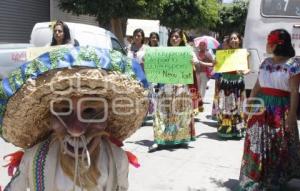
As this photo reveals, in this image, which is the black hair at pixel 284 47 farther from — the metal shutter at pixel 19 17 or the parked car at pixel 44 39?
the metal shutter at pixel 19 17

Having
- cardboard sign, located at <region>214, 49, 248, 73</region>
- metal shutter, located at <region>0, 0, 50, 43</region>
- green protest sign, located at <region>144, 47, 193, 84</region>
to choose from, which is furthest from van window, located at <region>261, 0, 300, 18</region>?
metal shutter, located at <region>0, 0, 50, 43</region>

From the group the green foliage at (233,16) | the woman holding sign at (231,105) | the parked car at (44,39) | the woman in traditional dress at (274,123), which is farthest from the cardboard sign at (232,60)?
the green foliage at (233,16)

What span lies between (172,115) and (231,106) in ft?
3.96

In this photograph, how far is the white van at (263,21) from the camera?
7508 millimetres

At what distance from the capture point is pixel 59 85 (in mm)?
1712

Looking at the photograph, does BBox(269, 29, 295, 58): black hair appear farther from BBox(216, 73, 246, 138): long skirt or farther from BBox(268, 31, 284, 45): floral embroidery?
BBox(216, 73, 246, 138): long skirt

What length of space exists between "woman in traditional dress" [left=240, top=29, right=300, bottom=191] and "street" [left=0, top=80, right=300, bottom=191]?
46 centimetres

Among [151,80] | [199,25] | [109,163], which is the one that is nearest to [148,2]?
[199,25]

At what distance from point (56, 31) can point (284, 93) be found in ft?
7.21

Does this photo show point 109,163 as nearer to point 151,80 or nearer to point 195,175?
point 195,175

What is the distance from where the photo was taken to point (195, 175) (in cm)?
512

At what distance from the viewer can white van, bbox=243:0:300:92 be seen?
24.6 ft

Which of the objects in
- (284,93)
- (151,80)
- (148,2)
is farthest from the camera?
(148,2)

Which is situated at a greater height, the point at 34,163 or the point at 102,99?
the point at 102,99
